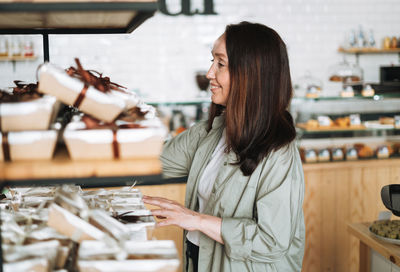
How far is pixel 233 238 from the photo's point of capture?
1.64 meters

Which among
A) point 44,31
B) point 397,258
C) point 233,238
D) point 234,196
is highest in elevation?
point 44,31

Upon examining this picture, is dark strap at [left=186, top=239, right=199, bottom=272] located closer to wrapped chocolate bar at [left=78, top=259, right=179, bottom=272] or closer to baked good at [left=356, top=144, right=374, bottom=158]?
wrapped chocolate bar at [left=78, top=259, right=179, bottom=272]

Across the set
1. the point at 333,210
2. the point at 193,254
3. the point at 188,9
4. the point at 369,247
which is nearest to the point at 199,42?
the point at 188,9

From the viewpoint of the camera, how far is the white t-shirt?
6.14ft

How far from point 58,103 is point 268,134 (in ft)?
2.91

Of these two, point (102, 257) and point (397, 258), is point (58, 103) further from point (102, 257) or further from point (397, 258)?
point (397, 258)

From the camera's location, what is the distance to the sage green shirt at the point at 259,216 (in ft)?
5.38

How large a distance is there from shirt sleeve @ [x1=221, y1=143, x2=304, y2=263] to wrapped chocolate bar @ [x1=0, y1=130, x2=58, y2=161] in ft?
2.65

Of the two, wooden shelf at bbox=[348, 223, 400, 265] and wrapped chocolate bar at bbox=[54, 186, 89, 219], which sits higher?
wrapped chocolate bar at bbox=[54, 186, 89, 219]

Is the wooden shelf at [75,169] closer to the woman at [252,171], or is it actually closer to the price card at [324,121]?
the woman at [252,171]

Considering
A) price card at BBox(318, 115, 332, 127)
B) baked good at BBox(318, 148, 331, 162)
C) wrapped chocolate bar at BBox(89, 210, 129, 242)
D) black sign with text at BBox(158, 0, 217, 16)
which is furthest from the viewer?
black sign with text at BBox(158, 0, 217, 16)

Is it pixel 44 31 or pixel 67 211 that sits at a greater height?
pixel 44 31

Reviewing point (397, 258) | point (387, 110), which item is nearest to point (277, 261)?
point (397, 258)

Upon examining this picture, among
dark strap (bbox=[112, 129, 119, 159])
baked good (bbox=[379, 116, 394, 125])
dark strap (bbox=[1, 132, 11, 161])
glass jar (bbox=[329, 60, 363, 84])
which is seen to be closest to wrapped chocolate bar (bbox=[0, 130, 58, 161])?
dark strap (bbox=[1, 132, 11, 161])
